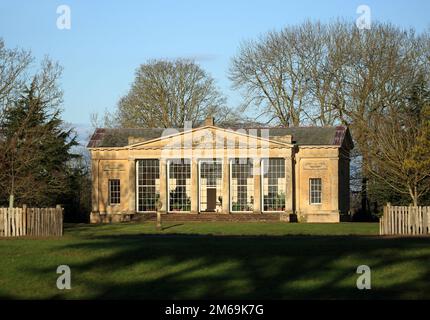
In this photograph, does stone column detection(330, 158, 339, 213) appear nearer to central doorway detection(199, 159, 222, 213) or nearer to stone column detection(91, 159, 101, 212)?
central doorway detection(199, 159, 222, 213)

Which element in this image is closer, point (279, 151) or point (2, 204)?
point (2, 204)

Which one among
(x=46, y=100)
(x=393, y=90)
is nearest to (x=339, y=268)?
(x=46, y=100)

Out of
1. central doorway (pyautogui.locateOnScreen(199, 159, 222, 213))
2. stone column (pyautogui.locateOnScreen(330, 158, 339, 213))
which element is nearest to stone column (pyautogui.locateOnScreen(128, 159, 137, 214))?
central doorway (pyautogui.locateOnScreen(199, 159, 222, 213))

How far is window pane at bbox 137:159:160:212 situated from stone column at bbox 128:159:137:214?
490mm

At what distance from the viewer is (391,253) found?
21.4 m

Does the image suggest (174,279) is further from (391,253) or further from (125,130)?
(125,130)

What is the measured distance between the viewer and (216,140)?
60875mm

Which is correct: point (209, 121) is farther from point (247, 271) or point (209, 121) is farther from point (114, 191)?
point (247, 271)

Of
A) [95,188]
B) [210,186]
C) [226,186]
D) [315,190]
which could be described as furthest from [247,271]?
[95,188]

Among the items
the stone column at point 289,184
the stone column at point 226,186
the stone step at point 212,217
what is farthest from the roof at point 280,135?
the stone step at point 212,217

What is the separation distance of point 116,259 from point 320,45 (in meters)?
51.9

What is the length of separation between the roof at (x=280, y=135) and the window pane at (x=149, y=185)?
217cm
